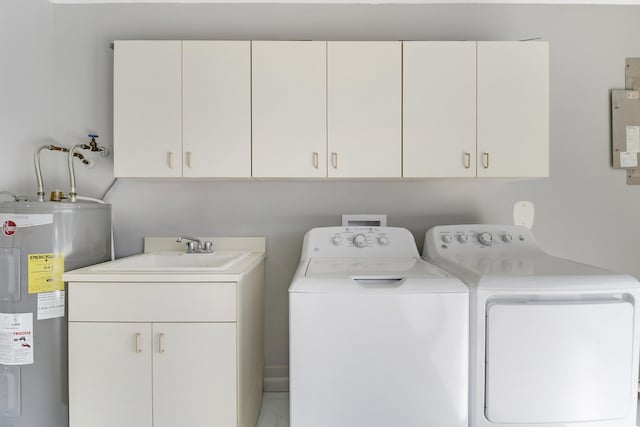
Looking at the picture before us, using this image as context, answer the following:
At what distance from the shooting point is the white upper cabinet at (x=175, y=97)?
166 cm

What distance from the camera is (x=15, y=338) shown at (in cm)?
136

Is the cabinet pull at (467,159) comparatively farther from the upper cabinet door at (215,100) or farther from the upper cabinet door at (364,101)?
the upper cabinet door at (215,100)

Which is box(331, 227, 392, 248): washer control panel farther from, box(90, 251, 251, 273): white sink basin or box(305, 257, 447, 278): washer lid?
box(90, 251, 251, 273): white sink basin

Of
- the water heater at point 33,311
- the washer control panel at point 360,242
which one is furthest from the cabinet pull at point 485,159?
the water heater at point 33,311

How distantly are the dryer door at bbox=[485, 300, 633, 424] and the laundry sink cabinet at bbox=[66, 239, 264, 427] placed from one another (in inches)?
37.8

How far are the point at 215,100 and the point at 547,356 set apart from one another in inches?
70.3

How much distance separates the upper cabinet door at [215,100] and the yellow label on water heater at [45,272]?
704 millimetres

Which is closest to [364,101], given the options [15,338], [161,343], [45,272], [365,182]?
[365,182]

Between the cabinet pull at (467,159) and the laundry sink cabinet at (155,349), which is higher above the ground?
the cabinet pull at (467,159)

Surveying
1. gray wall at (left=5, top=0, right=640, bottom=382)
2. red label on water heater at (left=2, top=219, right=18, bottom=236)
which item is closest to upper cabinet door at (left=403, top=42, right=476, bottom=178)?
gray wall at (left=5, top=0, right=640, bottom=382)

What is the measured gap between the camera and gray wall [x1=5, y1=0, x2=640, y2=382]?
6.41 feet

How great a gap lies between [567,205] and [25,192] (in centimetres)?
312

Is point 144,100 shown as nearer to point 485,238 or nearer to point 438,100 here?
point 438,100

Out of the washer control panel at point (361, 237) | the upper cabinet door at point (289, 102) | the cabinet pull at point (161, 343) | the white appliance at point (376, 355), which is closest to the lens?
the white appliance at point (376, 355)
